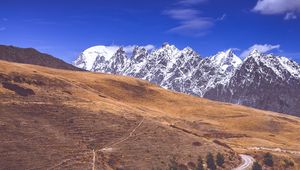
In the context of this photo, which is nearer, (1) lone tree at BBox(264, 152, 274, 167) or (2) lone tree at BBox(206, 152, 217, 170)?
(2) lone tree at BBox(206, 152, 217, 170)

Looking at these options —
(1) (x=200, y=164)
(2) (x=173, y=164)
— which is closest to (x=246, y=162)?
(1) (x=200, y=164)

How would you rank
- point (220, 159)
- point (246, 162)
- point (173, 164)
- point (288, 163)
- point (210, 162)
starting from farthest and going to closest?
point (288, 163) → point (246, 162) → point (220, 159) → point (210, 162) → point (173, 164)

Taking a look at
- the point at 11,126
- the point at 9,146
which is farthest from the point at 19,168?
the point at 11,126

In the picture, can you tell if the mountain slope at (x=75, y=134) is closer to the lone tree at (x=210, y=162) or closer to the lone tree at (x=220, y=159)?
the lone tree at (x=220, y=159)

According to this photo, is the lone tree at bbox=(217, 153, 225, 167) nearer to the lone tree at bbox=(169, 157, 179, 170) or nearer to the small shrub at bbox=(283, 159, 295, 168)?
the lone tree at bbox=(169, 157, 179, 170)

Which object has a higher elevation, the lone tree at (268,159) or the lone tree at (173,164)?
the lone tree at (268,159)

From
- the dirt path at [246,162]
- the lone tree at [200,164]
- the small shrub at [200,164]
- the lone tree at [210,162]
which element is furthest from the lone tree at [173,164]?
the dirt path at [246,162]

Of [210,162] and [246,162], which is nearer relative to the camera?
[210,162]

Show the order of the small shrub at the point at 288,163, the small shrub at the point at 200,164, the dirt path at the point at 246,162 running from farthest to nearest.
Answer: the small shrub at the point at 288,163
the dirt path at the point at 246,162
the small shrub at the point at 200,164

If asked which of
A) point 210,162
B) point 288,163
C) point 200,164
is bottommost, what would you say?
point 200,164

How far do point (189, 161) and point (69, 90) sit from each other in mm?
48946

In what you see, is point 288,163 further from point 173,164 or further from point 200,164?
point 173,164

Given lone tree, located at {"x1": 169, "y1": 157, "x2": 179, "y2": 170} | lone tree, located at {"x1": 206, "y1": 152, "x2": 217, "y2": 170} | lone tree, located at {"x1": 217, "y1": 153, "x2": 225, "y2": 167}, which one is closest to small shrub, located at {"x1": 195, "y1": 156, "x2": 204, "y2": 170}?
lone tree, located at {"x1": 206, "y1": 152, "x2": 217, "y2": 170}

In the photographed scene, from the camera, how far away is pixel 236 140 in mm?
A: 169750
